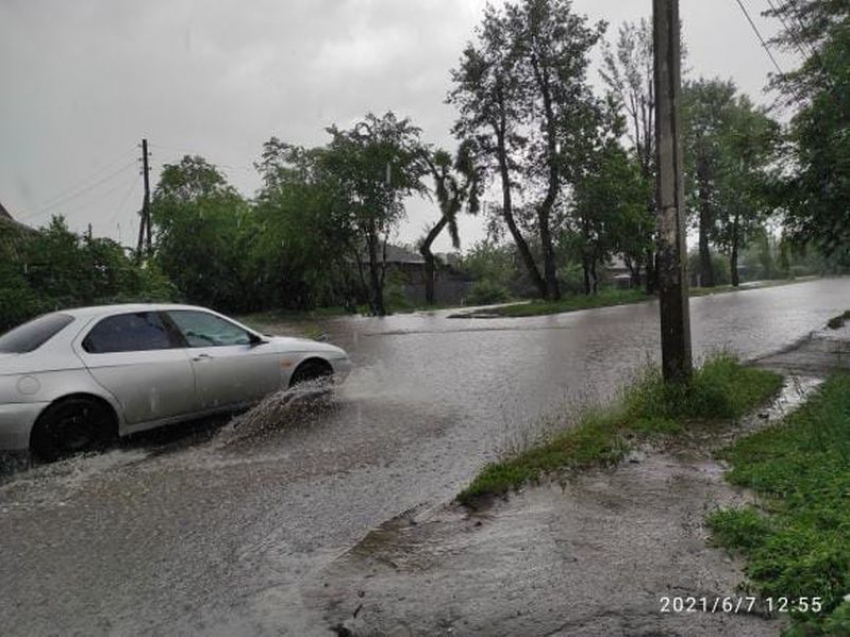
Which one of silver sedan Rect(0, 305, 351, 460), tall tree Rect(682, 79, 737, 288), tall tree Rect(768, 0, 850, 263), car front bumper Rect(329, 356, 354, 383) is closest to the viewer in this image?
silver sedan Rect(0, 305, 351, 460)

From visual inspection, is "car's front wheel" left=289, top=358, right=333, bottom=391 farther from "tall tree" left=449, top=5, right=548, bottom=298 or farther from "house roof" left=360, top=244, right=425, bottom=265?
"house roof" left=360, top=244, right=425, bottom=265

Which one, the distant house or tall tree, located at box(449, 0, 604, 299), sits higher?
tall tree, located at box(449, 0, 604, 299)

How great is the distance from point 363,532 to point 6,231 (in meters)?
13.1

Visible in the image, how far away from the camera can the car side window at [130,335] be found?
23.6ft

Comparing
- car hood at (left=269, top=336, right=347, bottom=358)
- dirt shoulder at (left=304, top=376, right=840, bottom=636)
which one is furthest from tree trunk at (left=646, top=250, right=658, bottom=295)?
dirt shoulder at (left=304, top=376, right=840, bottom=636)

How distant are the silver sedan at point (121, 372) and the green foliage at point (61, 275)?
610 centimetres

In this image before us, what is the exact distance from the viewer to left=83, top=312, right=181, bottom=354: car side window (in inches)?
284

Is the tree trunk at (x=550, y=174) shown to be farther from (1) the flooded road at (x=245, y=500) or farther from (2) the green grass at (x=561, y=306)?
(1) the flooded road at (x=245, y=500)

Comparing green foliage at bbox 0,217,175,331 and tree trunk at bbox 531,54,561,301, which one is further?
tree trunk at bbox 531,54,561,301

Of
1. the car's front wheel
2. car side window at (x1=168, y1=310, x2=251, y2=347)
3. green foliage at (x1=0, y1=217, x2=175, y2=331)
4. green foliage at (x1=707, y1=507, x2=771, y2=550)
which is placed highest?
green foliage at (x1=0, y1=217, x2=175, y2=331)

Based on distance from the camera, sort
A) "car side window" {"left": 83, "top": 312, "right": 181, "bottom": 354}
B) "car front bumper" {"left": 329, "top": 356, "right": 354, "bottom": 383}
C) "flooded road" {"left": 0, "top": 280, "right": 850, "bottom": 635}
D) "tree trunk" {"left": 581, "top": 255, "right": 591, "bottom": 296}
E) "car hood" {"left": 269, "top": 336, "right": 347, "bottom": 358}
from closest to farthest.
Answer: "flooded road" {"left": 0, "top": 280, "right": 850, "bottom": 635}
"car side window" {"left": 83, "top": 312, "right": 181, "bottom": 354}
"car hood" {"left": 269, "top": 336, "right": 347, "bottom": 358}
"car front bumper" {"left": 329, "top": 356, "right": 354, "bottom": 383}
"tree trunk" {"left": 581, "top": 255, "right": 591, "bottom": 296}

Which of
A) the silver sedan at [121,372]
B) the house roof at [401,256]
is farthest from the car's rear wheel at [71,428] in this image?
the house roof at [401,256]

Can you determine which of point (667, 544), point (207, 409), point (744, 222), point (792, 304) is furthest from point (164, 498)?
point (744, 222)

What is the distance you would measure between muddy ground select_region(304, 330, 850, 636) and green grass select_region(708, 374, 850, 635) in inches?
5.4
